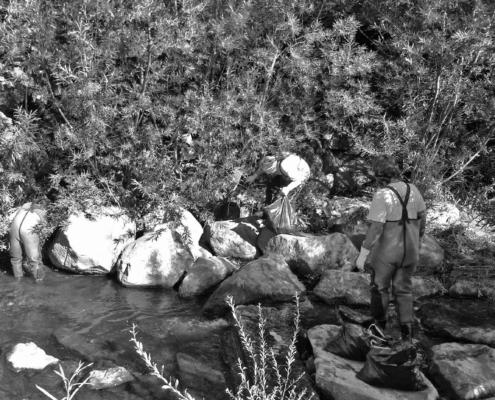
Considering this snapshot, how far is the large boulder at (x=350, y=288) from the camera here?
221 inches

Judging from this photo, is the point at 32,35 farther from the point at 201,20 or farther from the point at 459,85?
the point at 459,85

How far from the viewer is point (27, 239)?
6.07 metres

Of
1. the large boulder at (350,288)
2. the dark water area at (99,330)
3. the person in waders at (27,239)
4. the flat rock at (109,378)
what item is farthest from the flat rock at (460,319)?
the person in waders at (27,239)

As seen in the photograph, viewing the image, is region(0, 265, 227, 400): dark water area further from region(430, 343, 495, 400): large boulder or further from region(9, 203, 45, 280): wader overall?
region(430, 343, 495, 400): large boulder

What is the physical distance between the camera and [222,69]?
775cm

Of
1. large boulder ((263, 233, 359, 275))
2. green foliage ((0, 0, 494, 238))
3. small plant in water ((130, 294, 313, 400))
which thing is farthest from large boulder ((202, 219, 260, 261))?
small plant in water ((130, 294, 313, 400))

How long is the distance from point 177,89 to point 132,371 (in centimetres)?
454

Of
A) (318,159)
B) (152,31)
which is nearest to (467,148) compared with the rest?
(318,159)

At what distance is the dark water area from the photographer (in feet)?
12.8

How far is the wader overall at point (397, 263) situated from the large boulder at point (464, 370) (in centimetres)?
41

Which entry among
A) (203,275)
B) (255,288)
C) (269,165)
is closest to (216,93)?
(269,165)

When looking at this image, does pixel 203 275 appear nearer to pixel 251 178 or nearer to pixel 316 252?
pixel 316 252

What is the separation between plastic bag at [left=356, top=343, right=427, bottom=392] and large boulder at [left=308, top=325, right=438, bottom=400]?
0.17 ft

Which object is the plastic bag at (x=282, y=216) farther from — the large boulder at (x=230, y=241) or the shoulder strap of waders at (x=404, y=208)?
the shoulder strap of waders at (x=404, y=208)
